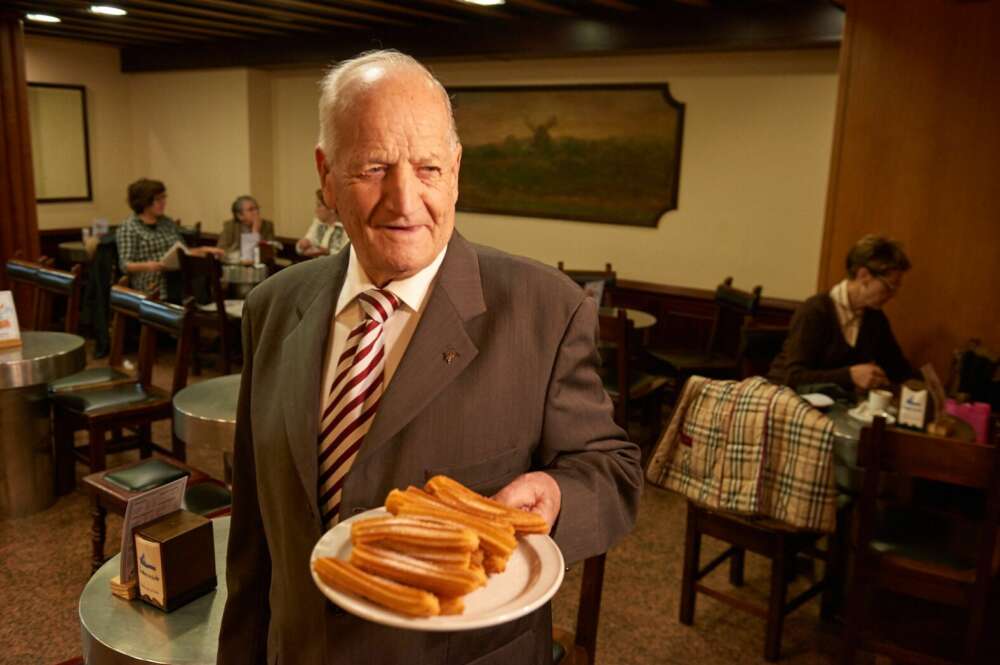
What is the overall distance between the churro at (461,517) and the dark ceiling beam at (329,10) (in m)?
4.91

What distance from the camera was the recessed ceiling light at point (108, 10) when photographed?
5445 millimetres

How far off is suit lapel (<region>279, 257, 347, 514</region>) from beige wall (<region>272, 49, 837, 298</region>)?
4.77 metres

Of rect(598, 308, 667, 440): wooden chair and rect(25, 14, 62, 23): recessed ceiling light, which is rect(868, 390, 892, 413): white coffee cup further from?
rect(25, 14, 62, 23): recessed ceiling light

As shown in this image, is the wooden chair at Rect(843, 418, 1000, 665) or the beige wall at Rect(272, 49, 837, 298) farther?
the beige wall at Rect(272, 49, 837, 298)

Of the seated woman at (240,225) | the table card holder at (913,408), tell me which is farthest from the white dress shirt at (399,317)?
the seated woman at (240,225)

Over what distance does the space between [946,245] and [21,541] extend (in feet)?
14.7

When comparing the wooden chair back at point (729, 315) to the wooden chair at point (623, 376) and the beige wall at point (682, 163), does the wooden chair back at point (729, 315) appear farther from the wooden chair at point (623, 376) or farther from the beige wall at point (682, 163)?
the wooden chair at point (623, 376)

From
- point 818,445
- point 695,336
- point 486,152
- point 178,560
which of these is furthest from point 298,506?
point 486,152

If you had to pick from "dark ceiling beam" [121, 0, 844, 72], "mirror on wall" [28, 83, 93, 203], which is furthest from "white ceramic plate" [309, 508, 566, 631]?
"mirror on wall" [28, 83, 93, 203]

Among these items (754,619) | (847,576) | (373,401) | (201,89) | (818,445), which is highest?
(201,89)

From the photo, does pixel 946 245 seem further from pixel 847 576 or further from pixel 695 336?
pixel 695 336

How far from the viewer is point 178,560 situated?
1.60m

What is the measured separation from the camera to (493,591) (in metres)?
0.89

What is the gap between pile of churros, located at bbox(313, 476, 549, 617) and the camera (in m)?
0.86
